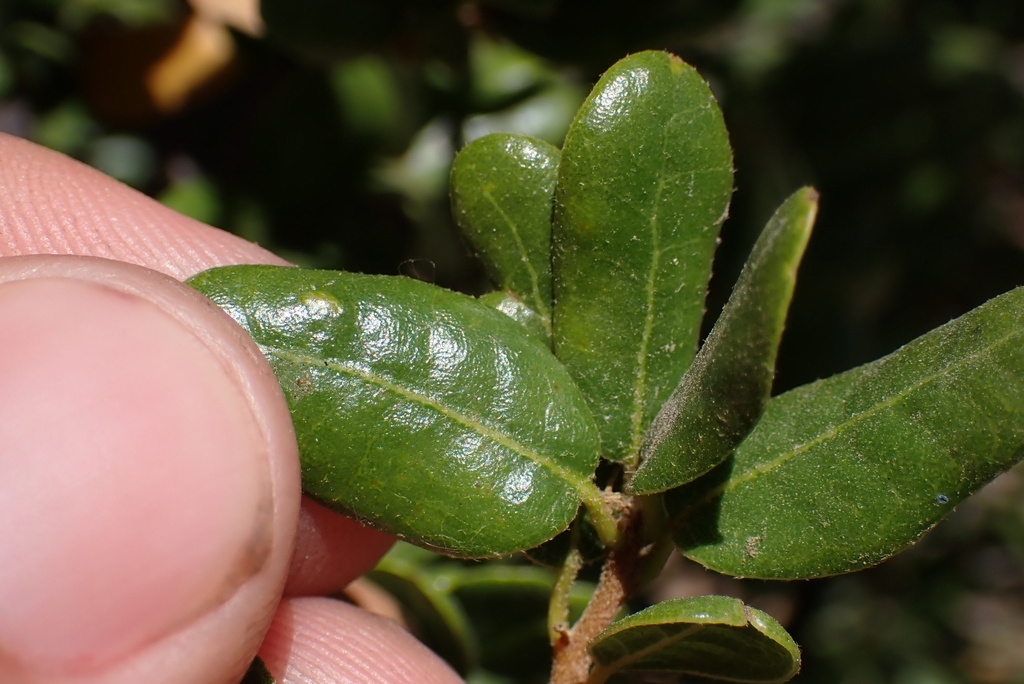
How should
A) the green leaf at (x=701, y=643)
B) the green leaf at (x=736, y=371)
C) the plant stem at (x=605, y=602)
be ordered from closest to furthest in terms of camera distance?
the green leaf at (x=736, y=371)
the green leaf at (x=701, y=643)
the plant stem at (x=605, y=602)

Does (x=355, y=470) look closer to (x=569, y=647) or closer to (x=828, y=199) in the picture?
→ (x=569, y=647)

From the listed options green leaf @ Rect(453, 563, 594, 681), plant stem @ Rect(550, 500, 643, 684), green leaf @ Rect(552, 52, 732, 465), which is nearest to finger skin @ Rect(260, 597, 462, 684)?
green leaf @ Rect(453, 563, 594, 681)

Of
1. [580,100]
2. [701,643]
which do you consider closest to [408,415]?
[701,643]

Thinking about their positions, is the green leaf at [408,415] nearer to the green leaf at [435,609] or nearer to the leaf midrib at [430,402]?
the leaf midrib at [430,402]

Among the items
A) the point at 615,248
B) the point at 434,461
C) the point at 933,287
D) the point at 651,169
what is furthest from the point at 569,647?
the point at 933,287

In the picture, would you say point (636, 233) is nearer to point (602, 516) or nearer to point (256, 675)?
point (602, 516)

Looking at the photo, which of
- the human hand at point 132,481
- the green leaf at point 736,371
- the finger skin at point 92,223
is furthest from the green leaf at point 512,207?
the finger skin at point 92,223

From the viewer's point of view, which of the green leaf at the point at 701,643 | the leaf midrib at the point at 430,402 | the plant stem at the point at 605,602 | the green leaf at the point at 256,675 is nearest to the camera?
the green leaf at the point at 701,643
